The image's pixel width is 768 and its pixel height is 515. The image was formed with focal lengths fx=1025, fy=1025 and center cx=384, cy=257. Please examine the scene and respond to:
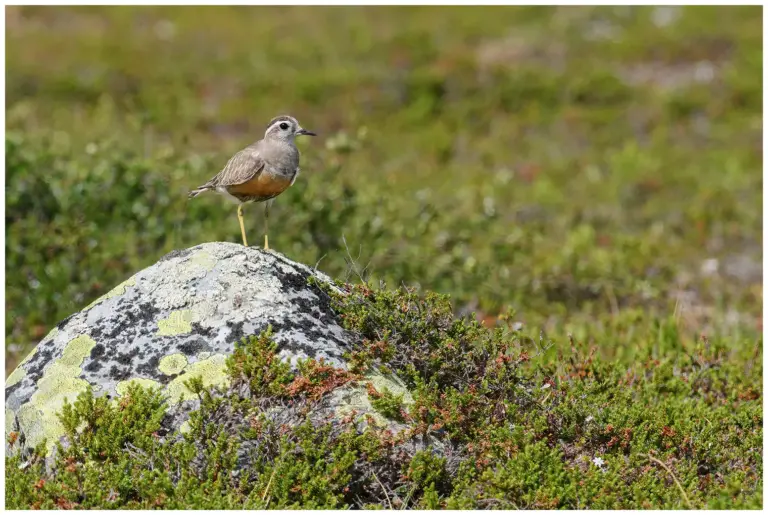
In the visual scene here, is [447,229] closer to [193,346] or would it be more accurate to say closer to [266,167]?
[266,167]

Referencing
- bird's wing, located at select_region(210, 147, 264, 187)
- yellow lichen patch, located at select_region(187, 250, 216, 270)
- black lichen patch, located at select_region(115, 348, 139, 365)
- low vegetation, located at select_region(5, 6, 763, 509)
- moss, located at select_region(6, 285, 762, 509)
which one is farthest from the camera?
bird's wing, located at select_region(210, 147, 264, 187)

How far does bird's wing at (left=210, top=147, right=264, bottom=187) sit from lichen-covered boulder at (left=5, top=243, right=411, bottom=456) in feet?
1.65

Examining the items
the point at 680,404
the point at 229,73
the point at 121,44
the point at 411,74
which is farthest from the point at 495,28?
the point at 680,404

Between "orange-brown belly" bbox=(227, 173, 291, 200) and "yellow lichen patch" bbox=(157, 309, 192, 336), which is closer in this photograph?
"yellow lichen patch" bbox=(157, 309, 192, 336)

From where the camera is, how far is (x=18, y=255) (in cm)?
1012

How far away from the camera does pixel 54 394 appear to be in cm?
611

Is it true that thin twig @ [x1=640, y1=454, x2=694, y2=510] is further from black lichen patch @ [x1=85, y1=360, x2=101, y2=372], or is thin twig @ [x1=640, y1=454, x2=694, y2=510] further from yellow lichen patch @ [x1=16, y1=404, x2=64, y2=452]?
yellow lichen patch @ [x1=16, y1=404, x2=64, y2=452]

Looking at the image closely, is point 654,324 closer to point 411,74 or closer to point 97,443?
point 97,443

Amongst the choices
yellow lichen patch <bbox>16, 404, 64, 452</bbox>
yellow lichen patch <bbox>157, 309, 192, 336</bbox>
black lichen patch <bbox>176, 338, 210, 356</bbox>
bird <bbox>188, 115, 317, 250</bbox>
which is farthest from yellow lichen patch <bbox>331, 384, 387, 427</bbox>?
yellow lichen patch <bbox>16, 404, 64, 452</bbox>

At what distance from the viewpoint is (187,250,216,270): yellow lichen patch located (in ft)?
21.1

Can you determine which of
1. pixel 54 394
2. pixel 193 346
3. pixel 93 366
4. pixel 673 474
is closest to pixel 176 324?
pixel 193 346

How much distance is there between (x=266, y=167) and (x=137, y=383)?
162 cm

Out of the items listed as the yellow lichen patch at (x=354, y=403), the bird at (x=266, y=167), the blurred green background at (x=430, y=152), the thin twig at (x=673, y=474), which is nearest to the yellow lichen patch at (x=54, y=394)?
the bird at (x=266, y=167)

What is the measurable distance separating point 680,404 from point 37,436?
171 inches
